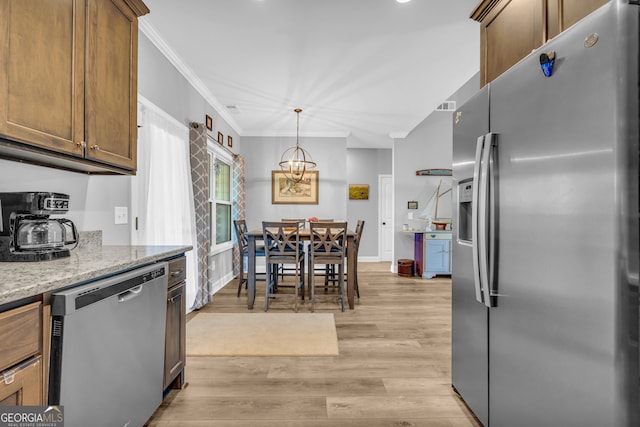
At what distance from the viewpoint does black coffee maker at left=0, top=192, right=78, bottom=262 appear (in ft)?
4.67

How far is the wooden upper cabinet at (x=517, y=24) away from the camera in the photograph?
1.32m

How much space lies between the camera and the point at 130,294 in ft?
4.72

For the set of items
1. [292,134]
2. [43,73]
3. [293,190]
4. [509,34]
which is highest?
[292,134]

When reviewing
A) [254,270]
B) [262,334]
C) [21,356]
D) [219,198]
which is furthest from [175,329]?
[219,198]

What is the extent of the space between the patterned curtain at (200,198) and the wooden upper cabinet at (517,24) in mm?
2917

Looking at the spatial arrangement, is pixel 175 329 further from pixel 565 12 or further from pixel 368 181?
pixel 368 181

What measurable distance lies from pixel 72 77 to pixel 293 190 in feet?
15.3

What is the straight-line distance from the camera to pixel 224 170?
5336 mm

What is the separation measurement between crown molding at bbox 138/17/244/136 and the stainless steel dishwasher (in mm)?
2144

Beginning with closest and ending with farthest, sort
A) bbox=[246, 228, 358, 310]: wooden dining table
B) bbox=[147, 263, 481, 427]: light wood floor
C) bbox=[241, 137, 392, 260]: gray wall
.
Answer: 1. bbox=[147, 263, 481, 427]: light wood floor
2. bbox=[246, 228, 358, 310]: wooden dining table
3. bbox=[241, 137, 392, 260]: gray wall

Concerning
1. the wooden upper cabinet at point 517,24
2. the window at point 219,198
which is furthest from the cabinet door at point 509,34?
the window at point 219,198

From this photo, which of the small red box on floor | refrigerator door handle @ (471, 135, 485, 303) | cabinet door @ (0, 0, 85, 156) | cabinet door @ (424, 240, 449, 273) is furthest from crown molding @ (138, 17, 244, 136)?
cabinet door @ (424, 240, 449, 273)

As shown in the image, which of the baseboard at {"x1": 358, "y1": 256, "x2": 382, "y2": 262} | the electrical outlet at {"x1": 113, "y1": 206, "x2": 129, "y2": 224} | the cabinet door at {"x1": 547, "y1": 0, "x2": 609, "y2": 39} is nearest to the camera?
the cabinet door at {"x1": 547, "y1": 0, "x2": 609, "y2": 39}

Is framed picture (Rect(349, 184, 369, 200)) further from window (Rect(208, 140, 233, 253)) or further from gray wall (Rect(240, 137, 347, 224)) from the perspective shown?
window (Rect(208, 140, 233, 253))
